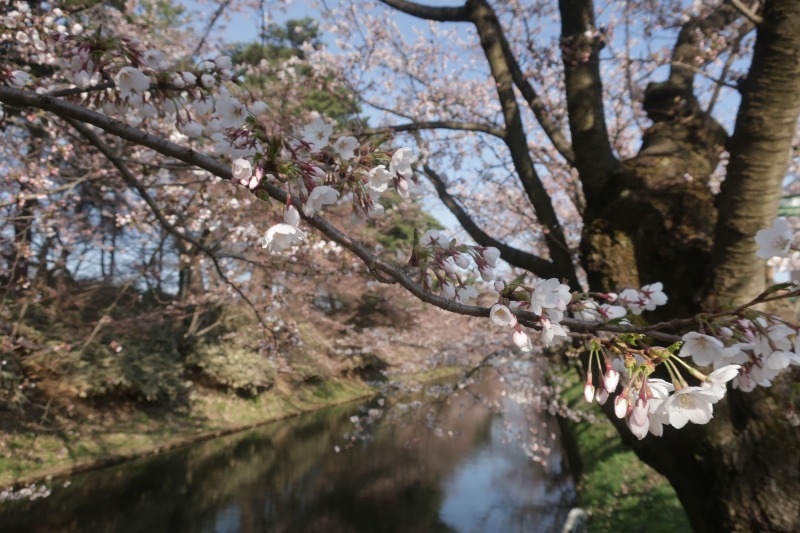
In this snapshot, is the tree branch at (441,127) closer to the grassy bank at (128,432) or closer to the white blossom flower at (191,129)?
the white blossom flower at (191,129)

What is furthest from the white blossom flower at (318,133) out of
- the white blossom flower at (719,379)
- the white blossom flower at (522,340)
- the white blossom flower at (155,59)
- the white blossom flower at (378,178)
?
the white blossom flower at (719,379)

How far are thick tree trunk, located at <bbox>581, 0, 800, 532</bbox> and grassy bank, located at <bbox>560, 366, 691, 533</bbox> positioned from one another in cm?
289

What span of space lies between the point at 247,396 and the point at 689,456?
1257 centimetres

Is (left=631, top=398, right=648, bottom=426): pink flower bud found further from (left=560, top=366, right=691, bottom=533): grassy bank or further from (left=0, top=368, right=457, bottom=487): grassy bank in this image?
(left=0, top=368, right=457, bottom=487): grassy bank

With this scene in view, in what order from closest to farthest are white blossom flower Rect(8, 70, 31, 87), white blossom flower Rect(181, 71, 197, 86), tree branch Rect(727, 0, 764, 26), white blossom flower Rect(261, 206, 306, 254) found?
white blossom flower Rect(261, 206, 306, 254) → white blossom flower Rect(181, 71, 197, 86) → white blossom flower Rect(8, 70, 31, 87) → tree branch Rect(727, 0, 764, 26)

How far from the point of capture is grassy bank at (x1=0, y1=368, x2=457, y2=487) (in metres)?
7.53

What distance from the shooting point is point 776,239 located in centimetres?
121

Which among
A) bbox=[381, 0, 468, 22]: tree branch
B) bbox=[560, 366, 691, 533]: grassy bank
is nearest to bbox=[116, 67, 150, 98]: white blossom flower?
bbox=[381, 0, 468, 22]: tree branch

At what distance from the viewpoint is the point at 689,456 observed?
257cm

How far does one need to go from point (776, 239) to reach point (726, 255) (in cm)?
128

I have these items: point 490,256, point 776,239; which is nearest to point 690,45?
point 776,239

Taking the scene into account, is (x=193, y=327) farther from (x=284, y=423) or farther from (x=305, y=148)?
(x=305, y=148)

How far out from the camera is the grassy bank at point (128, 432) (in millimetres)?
7527

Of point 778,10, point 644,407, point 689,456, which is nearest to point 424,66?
point 778,10
